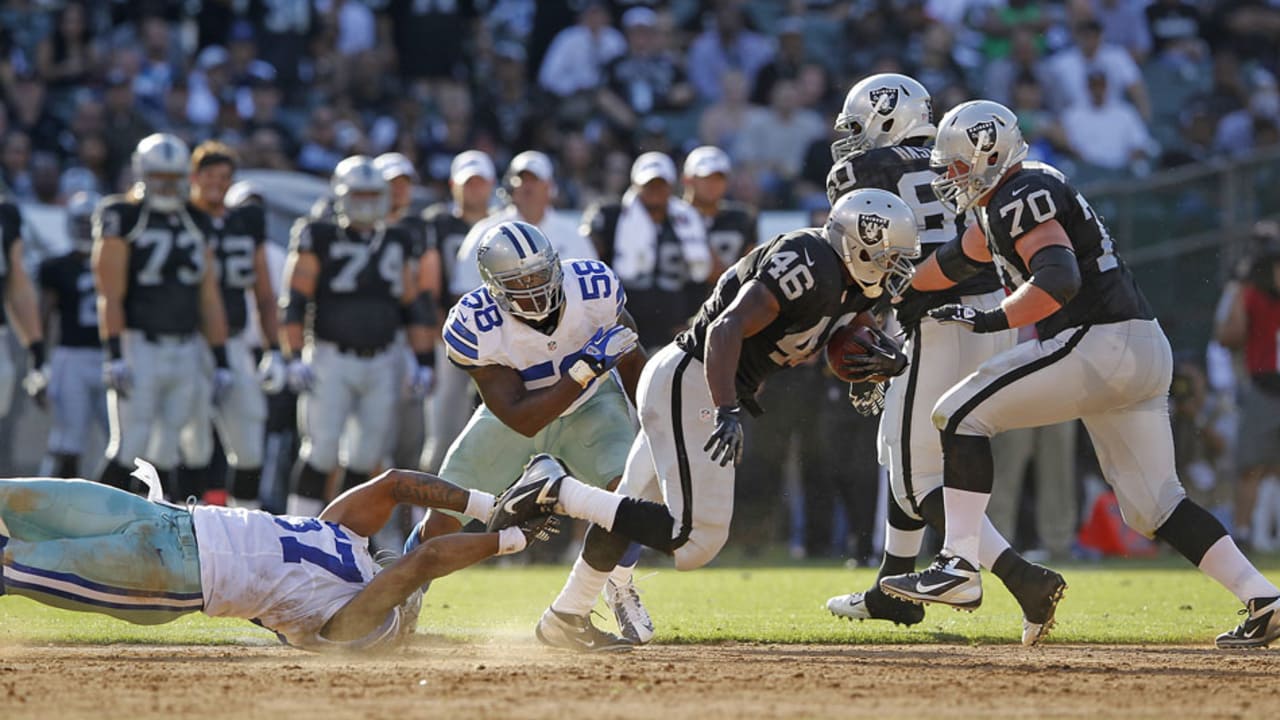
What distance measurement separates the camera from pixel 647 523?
666 centimetres

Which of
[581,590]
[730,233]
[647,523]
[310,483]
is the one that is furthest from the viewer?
[730,233]

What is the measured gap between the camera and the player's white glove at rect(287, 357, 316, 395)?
37.0ft

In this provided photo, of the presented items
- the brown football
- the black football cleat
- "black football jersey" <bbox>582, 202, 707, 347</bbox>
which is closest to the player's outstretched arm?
the black football cleat

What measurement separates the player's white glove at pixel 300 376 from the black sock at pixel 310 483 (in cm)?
48

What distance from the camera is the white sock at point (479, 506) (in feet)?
22.2

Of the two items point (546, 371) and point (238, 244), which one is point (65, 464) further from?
point (546, 371)

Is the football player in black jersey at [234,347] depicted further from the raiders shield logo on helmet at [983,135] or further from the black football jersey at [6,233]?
the raiders shield logo on helmet at [983,135]

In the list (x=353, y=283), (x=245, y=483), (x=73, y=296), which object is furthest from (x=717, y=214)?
(x=73, y=296)

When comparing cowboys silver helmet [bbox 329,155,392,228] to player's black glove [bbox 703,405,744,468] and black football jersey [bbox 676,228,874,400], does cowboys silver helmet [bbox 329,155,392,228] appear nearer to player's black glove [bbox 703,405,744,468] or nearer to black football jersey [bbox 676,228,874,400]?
black football jersey [bbox 676,228,874,400]

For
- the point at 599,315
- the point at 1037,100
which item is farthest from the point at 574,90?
the point at 599,315

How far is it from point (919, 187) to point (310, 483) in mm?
4886

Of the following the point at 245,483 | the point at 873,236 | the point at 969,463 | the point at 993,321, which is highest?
the point at 873,236

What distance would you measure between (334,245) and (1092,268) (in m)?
5.77

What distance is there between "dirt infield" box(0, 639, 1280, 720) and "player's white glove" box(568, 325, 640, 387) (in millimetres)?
1077
